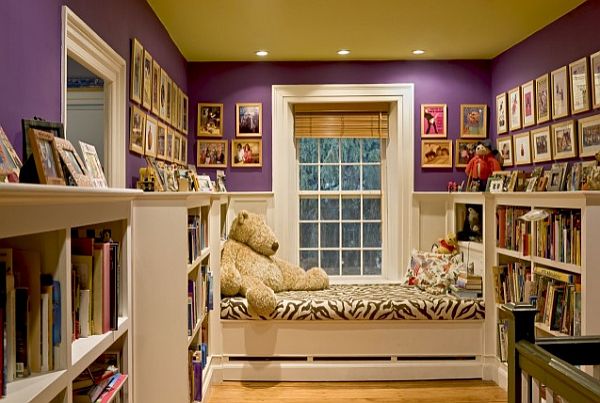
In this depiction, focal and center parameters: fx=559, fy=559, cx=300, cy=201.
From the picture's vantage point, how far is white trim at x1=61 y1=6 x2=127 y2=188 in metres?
2.50

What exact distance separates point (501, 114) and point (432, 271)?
152 cm

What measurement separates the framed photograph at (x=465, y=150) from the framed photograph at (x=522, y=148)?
1.89ft

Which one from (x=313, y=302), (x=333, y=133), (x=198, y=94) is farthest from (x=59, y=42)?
(x=333, y=133)

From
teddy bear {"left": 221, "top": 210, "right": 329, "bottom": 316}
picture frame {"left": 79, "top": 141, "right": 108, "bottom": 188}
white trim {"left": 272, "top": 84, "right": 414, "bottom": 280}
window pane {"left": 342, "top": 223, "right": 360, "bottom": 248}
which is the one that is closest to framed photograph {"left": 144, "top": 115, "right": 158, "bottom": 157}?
teddy bear {"left": 221, "top": 210, "right": 329, "bottom": 316}

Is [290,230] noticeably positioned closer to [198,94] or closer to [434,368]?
[198,94]

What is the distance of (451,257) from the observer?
4.57 metres

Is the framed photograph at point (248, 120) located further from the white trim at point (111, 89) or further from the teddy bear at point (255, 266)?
the white trim at point (111, 89)

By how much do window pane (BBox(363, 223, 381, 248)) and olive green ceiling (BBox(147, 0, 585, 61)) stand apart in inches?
62.1

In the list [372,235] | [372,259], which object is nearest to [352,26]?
[372,235]

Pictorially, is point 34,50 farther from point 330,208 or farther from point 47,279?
point 330,208

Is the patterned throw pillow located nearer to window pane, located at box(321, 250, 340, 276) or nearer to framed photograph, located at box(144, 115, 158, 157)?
window pane, located at box(321, 250, 340, 276)

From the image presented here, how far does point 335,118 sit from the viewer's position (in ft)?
17.2

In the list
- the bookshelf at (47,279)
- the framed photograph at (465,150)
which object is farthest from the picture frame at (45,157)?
the framed photograph at (465,150)

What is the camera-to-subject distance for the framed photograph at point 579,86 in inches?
138
